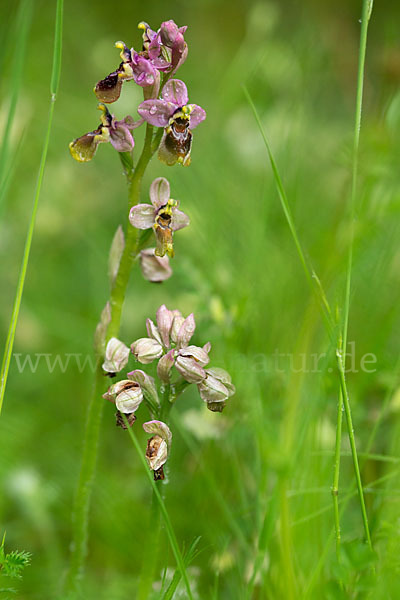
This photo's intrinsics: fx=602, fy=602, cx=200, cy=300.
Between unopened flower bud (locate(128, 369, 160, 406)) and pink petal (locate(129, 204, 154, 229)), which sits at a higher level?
pink petal (locate(129, 204, 154, 229))

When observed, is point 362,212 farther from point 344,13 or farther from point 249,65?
point 344,13

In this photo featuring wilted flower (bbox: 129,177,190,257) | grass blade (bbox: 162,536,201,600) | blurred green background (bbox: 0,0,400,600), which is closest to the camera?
grass blade (bbox: 162,536,201,600)

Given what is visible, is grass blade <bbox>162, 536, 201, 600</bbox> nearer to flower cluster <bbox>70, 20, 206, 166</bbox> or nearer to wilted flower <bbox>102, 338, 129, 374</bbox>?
wilted flower <bbox>102, 338, 129, 374</bbox>

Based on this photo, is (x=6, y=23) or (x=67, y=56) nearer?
(x=6, y=23)

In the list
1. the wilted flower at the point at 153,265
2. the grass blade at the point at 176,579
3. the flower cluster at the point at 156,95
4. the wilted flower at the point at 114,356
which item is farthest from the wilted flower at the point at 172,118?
the grass blade at the point at 176,579

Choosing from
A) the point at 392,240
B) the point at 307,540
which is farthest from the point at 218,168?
the point at 307,540

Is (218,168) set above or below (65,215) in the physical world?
above

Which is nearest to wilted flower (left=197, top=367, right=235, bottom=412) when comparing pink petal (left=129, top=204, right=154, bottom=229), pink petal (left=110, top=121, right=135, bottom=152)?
pink petal (left=129, top=204, right=154, bottom=229)
